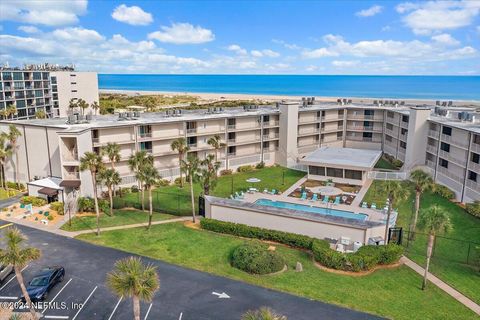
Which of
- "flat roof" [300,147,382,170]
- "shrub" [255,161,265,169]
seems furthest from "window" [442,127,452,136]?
"shrub" [255,161,265,169]

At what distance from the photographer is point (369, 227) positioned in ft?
115

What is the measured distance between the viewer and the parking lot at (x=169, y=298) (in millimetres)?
25547

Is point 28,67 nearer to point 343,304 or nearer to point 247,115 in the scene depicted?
point 247,115

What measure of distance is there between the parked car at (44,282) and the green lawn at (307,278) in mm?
7104

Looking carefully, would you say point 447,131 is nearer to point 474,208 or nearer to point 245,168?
point 474,208

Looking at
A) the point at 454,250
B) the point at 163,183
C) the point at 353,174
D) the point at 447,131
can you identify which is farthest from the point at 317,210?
the point at 447,131

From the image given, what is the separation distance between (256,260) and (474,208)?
94.6ft

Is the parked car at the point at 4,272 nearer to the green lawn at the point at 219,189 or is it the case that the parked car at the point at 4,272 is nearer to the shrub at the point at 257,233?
the green lawn at the point at 219,189

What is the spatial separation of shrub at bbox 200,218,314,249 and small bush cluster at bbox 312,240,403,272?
262cm

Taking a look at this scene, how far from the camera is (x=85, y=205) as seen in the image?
4572cm

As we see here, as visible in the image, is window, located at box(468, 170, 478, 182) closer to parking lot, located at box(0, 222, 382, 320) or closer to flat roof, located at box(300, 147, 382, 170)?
flat roof, located at box(300, 147, 382, 170)

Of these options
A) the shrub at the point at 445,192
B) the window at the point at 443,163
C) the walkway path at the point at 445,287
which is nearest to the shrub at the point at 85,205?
the walkway path at the point at 445,287

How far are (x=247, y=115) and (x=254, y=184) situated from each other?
14009 millimetres

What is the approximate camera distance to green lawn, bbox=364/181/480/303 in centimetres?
3005
